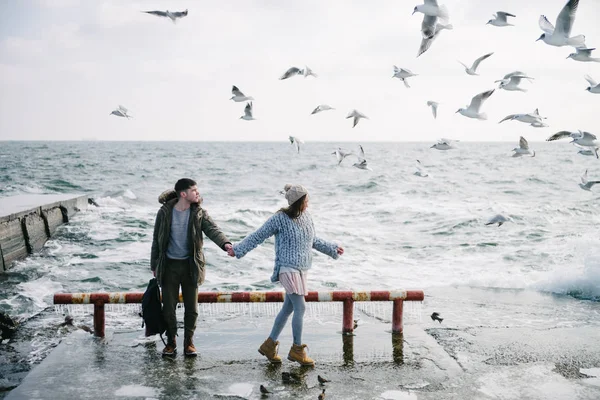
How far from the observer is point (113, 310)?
7.86 metres

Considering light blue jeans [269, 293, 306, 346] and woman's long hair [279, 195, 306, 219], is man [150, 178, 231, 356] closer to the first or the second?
woman's long hair [279, 195, 306, 219]

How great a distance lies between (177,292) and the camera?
17.4 ft

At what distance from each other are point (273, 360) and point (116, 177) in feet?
110

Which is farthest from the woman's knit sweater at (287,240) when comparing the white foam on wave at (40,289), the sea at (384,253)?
the white foam on wave at (40,289)

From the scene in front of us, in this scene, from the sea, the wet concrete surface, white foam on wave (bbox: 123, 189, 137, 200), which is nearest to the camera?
the wet concrete surface

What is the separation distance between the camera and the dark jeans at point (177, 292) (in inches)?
204

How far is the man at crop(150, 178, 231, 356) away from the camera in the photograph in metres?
5.11

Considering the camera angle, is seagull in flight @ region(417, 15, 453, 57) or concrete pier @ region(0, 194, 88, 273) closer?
seagull in flight @ region(417, 15, 453, 57)

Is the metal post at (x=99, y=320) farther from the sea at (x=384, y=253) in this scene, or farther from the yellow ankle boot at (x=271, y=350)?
the yellow ankle boot at (x=271, y=350)

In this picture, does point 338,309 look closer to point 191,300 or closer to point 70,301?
point 191,300

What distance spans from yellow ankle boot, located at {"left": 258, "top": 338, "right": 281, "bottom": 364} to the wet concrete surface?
70mm

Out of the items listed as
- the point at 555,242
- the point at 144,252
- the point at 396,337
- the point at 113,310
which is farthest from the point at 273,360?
the point at 555,242

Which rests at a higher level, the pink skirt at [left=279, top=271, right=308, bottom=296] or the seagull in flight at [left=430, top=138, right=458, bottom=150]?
the seagull in flight at [left=430, top=138, right=458, bottom=150]

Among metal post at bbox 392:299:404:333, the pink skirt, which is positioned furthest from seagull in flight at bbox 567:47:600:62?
the pink skirt
